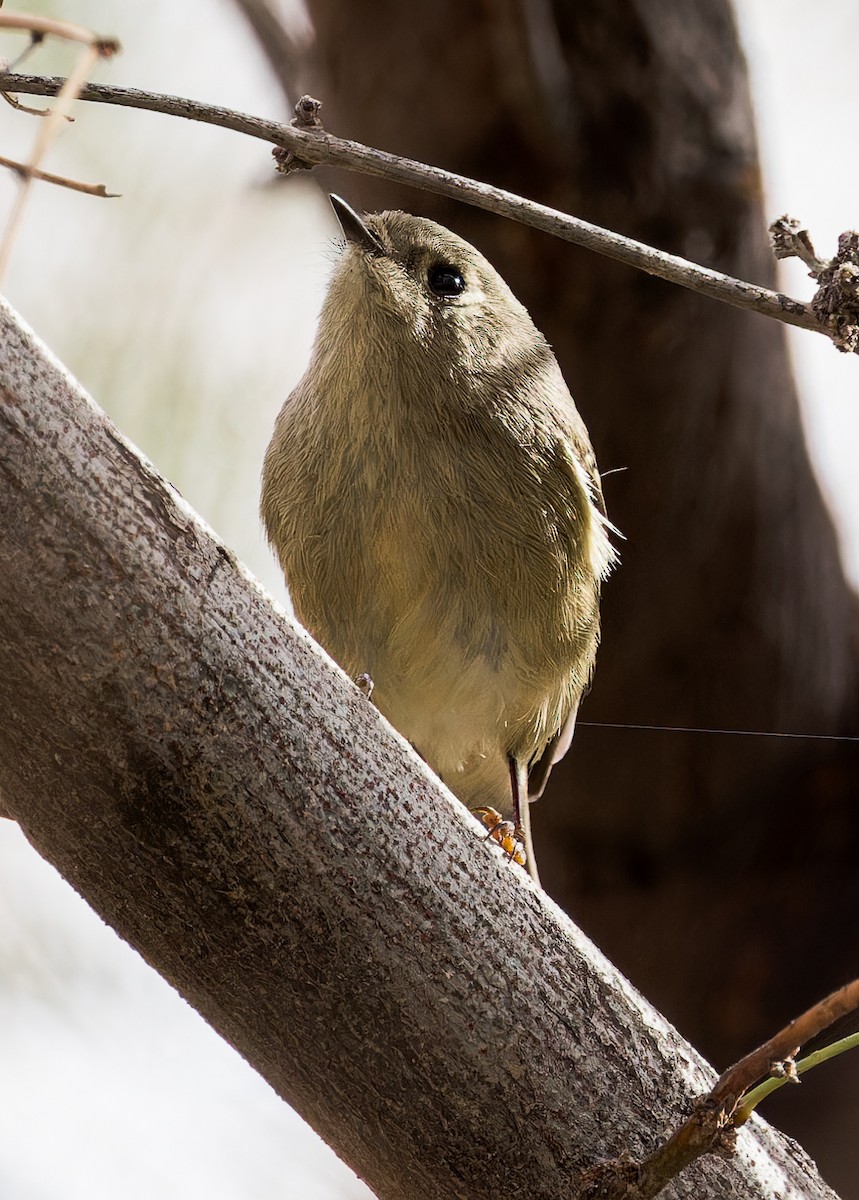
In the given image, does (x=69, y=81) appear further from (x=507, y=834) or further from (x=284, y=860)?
(x=507, y=834)

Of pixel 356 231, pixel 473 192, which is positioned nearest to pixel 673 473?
pixel 356 231

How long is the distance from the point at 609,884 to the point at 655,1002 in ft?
0.55

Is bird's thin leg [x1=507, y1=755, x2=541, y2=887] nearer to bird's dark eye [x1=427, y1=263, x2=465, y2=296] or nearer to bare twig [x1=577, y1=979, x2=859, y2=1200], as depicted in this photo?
bird's dark eye [x1=427, y1=263, x2=465, y2=296]

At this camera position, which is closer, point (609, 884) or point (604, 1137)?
point (604, 1137)

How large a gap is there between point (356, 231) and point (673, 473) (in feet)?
1.76

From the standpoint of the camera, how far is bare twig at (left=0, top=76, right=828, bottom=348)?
2.62ft

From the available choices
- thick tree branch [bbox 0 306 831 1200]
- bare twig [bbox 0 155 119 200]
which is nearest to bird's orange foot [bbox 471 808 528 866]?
thick tree branch [bbox 0 306 831 1200]

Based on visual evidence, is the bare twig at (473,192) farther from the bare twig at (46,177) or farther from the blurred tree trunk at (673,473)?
the blurred tree trunk at (673,473)

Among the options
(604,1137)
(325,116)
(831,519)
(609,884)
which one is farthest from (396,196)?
(604,1137)

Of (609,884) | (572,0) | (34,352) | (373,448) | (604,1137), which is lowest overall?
(604,1137)

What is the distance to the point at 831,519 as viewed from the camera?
155 cm

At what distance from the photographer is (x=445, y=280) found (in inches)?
51.2

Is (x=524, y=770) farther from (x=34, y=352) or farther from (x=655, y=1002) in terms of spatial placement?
(x=34, y=352)

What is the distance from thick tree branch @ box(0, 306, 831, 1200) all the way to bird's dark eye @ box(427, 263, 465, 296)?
64 cm
